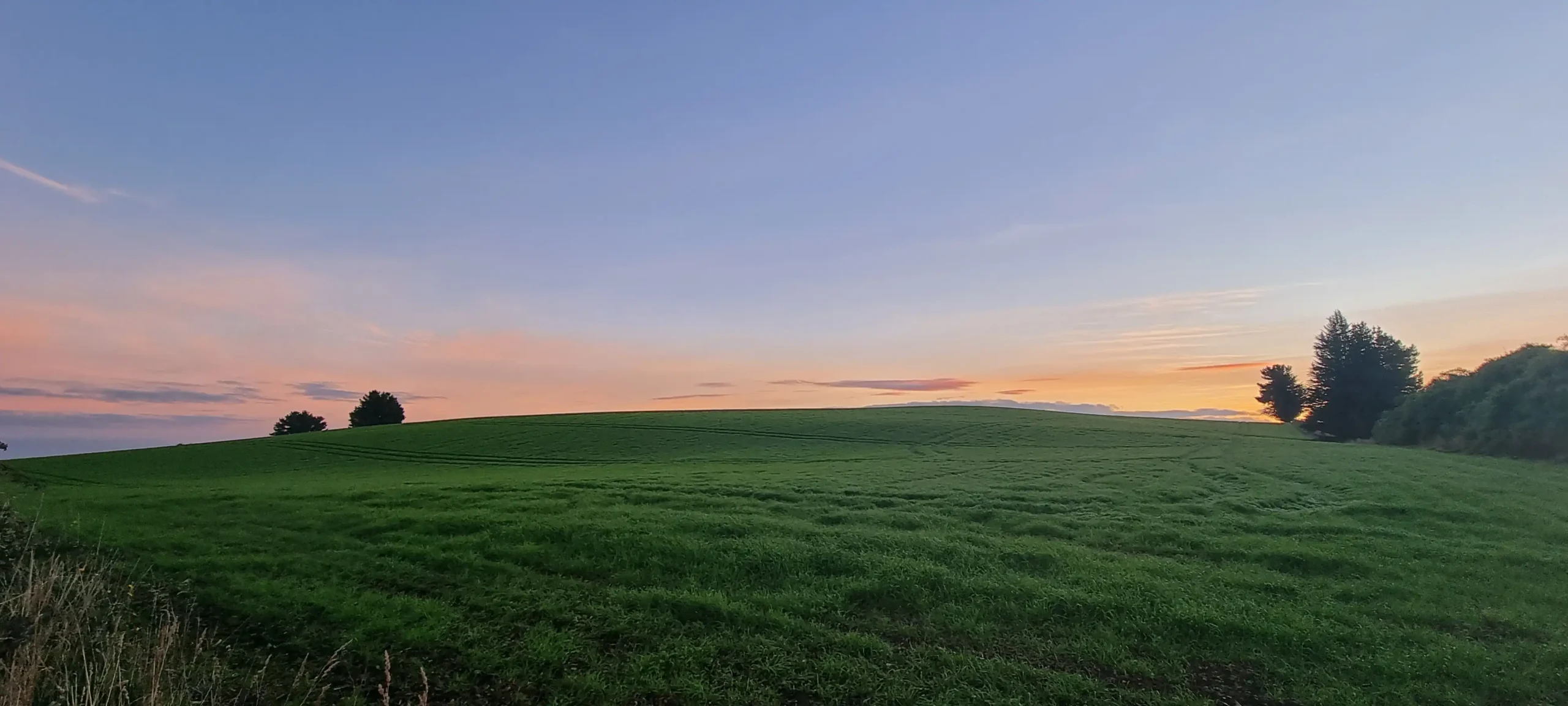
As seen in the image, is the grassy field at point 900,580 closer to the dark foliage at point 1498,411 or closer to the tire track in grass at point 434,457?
the tire track in grass at point 434,457

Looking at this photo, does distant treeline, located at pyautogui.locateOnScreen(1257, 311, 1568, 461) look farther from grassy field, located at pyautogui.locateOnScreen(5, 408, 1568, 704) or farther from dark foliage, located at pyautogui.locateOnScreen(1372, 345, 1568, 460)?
grassy field, located at pyautogui.locateOnScreen(5, 408, 1568, 704)

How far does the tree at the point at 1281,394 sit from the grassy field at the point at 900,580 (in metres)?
59.0

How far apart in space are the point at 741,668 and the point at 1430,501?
23882mm

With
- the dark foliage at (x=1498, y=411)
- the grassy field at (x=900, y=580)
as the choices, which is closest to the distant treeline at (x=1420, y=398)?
the dark foliage at (x=1498, y=411)

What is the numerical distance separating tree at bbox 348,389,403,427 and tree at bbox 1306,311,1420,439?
340 ft

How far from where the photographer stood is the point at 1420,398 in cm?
5591

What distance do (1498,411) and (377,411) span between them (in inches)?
4095

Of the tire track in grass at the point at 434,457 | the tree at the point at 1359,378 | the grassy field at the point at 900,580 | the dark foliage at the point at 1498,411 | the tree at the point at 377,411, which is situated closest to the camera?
the grassy field at the point at 900,580

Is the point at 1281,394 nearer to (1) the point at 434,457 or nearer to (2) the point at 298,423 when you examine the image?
(1) the point at 434,457

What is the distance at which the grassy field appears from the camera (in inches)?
393

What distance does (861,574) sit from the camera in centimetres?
1394

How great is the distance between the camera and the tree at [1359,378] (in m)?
68.9

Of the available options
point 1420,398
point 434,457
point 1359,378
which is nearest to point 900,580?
point 434,457

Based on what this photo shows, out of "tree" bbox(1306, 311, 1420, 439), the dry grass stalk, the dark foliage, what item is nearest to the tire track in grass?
the dry grass stalk
